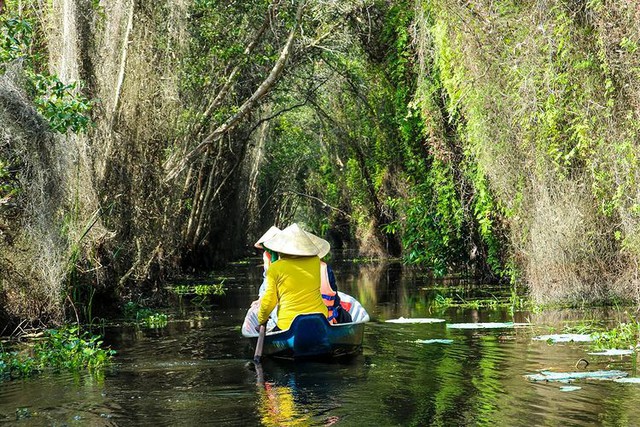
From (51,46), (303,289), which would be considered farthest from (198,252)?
(303,289)

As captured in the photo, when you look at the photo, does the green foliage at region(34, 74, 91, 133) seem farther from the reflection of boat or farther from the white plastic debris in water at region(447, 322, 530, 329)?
the white plastic debris in water at region(447, 322, 530, 329)

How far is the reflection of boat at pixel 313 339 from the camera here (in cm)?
1228

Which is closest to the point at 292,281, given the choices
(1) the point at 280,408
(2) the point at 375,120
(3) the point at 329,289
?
(3) the point at 329,289

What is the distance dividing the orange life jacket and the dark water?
67 centimetres

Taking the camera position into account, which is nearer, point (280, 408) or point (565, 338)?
Result: point (280, 408)

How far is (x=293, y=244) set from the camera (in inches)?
490

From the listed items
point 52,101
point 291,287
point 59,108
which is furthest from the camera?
point 52,101

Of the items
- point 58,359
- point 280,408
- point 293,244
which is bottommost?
point 280,408

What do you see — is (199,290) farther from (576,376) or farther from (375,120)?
(576,376)

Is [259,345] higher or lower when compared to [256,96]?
lower

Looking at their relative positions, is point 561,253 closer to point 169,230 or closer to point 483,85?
point 483,85

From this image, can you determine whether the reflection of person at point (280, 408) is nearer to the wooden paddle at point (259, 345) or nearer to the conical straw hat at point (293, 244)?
the wooden paddle at point (259, 345)

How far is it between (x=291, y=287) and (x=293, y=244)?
1.73 feet

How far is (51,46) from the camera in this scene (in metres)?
17.3
